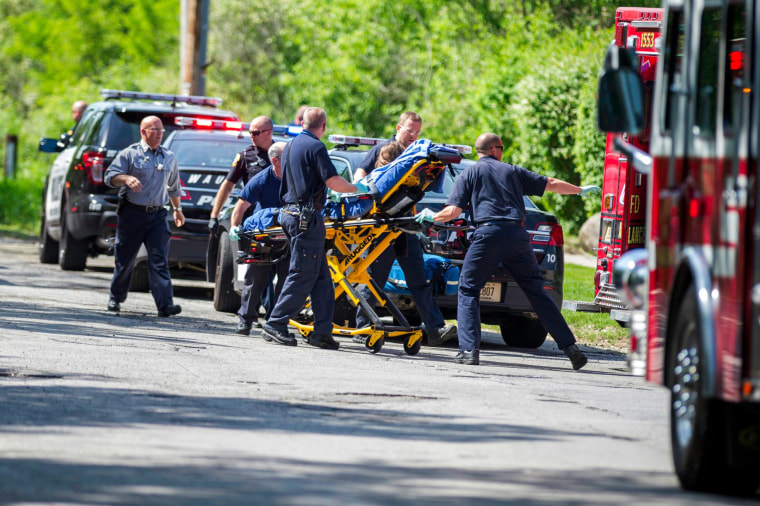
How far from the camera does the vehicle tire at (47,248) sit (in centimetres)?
1989

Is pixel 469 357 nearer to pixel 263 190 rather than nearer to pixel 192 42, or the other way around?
pixel 263 190

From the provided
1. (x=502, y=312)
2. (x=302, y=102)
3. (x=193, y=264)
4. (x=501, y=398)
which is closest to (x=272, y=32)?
(x=302, y=102)

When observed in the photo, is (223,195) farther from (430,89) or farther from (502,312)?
(430,89)

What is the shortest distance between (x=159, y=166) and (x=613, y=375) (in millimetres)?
4861

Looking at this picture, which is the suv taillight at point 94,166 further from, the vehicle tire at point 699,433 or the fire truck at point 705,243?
the vehicle tire at point 699,433

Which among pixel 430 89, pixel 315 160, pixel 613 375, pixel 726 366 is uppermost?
pixel 430 89

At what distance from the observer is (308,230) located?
1158cm

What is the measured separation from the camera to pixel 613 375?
11.5 m

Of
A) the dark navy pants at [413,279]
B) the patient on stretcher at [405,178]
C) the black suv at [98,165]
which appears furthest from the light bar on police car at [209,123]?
the patient on stretcher at [405,178]

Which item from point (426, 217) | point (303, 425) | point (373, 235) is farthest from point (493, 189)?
point (303, 425)

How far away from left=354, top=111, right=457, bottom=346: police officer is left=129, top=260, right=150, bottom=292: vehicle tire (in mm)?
4759

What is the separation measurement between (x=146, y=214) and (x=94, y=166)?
10.8 ft

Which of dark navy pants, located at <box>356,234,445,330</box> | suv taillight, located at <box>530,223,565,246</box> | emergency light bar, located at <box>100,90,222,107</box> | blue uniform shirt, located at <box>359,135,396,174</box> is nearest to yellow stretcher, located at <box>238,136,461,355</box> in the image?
dark navy pants, located at <box>356,234,445,330</box>

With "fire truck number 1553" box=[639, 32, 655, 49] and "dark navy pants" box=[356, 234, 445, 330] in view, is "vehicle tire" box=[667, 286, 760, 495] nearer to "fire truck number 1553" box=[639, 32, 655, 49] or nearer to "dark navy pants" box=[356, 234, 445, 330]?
"dark navy pants" box=[356, 234, 445, 330]
